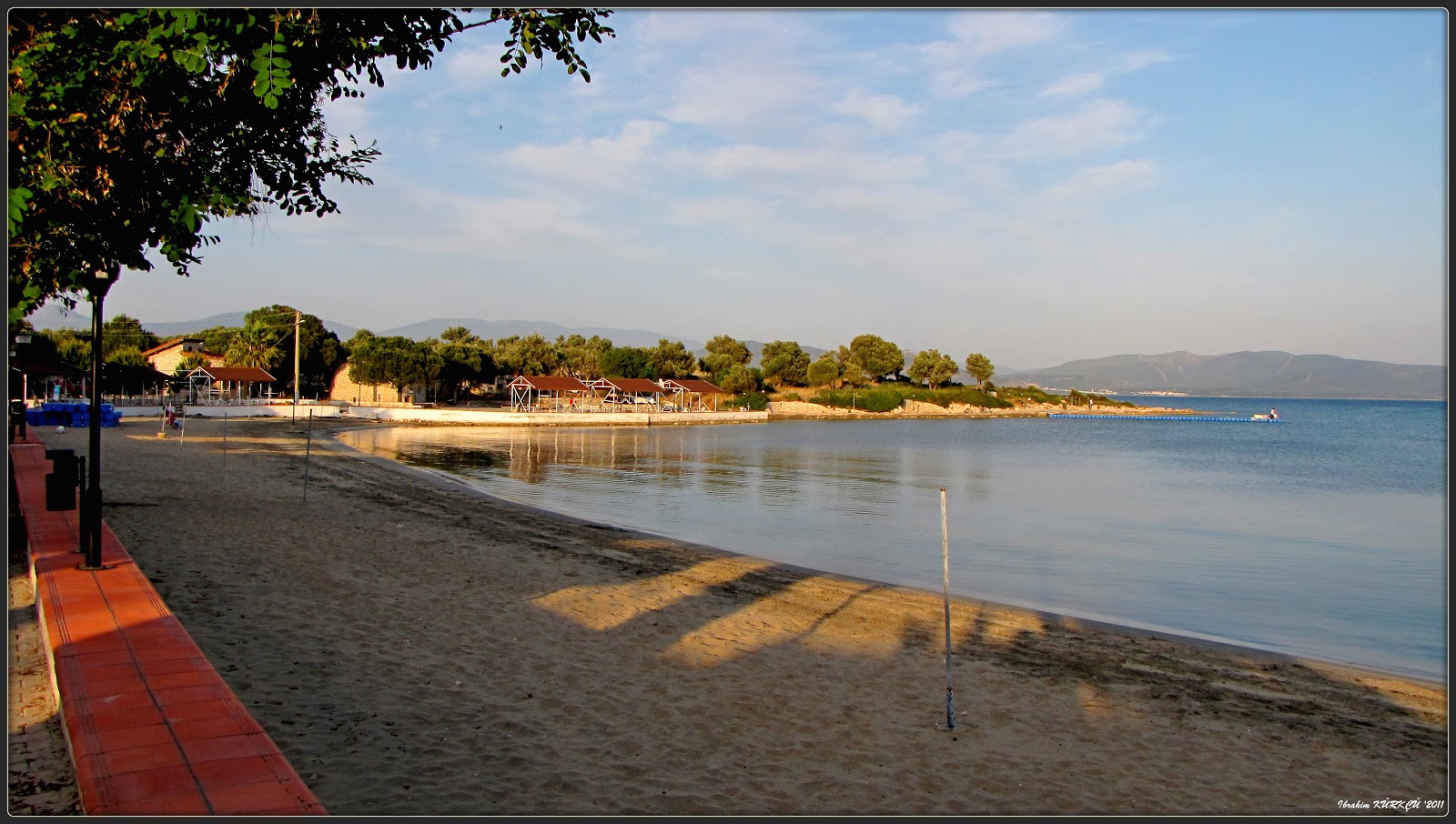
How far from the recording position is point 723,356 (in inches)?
4970

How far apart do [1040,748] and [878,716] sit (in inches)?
43.5

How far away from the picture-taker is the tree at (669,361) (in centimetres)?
11450

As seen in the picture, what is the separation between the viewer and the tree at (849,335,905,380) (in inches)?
5266

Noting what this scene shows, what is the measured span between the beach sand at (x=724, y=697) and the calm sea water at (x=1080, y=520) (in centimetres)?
268

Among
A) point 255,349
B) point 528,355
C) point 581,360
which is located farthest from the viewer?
point 581,360

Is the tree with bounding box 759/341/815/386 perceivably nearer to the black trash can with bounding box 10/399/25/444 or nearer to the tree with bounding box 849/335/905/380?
the tree with bounding box 849/335/905/380

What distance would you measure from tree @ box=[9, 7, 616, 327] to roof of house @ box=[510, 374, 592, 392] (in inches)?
2794

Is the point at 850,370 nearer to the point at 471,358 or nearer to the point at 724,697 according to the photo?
the point at 471,358

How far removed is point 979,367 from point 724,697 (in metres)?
152

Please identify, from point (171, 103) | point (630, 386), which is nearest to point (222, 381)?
point (630, 386)

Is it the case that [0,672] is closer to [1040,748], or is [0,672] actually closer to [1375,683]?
[1040,748]

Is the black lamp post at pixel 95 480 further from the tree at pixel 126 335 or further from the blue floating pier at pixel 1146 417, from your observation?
the blue floating pier at pixel 1146 417

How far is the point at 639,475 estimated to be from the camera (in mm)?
30453

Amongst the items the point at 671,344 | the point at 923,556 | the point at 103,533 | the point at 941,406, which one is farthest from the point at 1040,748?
the point at 941,406
